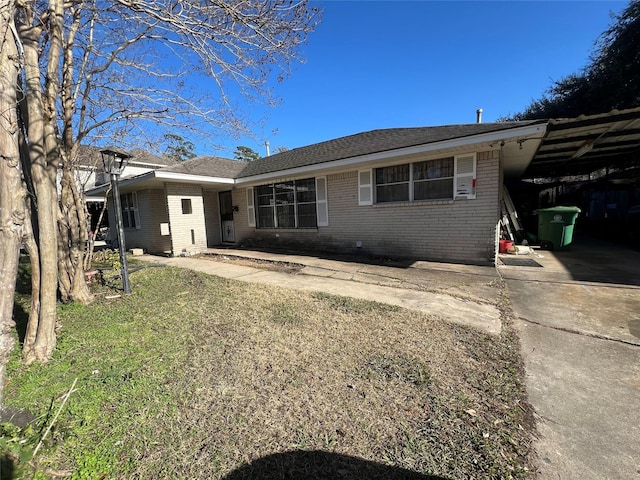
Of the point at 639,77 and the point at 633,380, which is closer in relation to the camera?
the point at 633,380

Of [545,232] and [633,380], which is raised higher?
[545,232]

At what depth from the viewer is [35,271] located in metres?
2.87

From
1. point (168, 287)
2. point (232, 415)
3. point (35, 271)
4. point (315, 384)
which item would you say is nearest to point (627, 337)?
point (315, 384)

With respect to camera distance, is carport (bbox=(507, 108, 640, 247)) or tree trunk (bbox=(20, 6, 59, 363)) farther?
carport (bbox=(507, 108, 640, 247))

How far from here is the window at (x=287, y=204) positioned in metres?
9.73

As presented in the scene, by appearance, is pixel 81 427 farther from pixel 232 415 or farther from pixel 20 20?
pixel 20 20

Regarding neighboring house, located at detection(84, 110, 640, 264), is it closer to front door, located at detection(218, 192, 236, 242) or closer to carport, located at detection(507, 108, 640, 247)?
front door, located at detection(218, 192, 236, 242)

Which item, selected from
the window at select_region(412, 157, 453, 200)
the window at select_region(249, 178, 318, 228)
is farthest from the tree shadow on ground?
the window at select_region(249, 178, 318, 228)

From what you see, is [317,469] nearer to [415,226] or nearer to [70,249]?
[70,249]

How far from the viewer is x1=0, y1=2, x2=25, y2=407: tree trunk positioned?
2090mm

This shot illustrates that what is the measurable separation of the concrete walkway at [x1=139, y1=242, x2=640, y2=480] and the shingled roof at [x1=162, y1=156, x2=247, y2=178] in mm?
3435

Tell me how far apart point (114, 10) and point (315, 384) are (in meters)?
6.32

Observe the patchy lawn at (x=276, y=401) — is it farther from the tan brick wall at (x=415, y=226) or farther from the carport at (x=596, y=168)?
the carport at (x=596, y=168)

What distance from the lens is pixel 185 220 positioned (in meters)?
10.0
